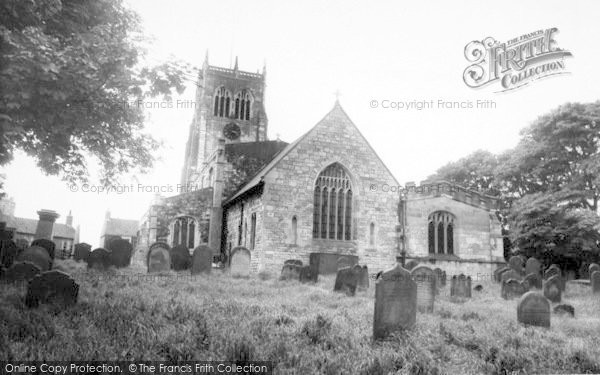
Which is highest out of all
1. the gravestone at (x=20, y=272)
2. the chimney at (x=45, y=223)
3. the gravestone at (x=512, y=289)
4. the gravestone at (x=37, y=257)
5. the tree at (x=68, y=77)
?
the tree at (x=68, y=77)

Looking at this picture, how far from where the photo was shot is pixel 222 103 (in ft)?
133

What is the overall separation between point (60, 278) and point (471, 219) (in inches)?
753

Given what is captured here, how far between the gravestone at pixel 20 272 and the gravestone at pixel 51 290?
2.56 m

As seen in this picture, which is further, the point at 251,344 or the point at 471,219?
the point at 471,219

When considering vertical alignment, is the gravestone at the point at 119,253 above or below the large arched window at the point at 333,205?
below

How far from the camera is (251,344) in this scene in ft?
16.1

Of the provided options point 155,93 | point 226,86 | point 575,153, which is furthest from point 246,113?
point 155,93

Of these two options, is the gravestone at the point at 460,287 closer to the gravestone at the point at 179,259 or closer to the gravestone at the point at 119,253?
the gravestone at the point at 179,259

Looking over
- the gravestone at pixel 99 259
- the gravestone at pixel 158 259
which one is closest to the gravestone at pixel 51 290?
the gravestone at pixel 158 259

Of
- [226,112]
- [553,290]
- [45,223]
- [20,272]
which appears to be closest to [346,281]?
[553,290]

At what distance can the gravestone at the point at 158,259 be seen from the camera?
13409 mm

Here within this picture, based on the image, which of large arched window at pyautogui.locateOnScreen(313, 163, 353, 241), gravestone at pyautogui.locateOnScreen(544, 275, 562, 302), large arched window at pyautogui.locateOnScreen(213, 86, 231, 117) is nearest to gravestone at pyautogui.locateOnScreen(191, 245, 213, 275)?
large arched window at pyautogui.locateOnScreen(313, 163, 353, 241)

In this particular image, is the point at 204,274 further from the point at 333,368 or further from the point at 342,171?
the point at 333,368

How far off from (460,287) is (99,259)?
438 inches
